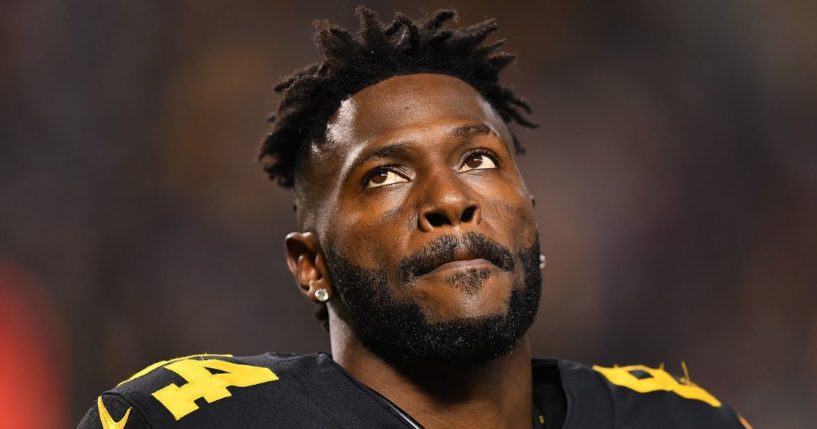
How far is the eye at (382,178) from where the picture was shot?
210cm

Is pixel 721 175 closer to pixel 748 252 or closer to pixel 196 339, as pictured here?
pixel 748 252

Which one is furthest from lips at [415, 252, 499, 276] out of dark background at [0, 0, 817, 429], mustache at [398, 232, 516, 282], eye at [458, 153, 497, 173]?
dark background at [0, 0, 817, 429]

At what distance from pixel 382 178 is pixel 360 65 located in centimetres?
33

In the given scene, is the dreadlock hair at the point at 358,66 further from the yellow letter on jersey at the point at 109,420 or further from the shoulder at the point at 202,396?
the yellow letter on jersey at the point at 109,420

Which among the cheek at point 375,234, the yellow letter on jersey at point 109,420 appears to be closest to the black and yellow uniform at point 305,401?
the yellow letter on jersey at point 109,420

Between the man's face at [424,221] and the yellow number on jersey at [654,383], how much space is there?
1.51ft

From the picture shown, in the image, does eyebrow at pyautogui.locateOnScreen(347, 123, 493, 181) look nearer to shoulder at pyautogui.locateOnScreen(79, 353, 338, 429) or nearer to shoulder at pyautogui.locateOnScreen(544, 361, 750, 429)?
shoulder at pyautogui.locateOnScreen(79, 353, 338, 429)

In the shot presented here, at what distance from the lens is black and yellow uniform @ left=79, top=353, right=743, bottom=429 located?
1934 millimetres

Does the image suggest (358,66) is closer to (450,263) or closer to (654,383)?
(450,263)

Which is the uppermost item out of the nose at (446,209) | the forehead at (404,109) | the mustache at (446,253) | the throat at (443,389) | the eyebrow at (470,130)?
the forehead at (404,109)

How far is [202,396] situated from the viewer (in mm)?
1966

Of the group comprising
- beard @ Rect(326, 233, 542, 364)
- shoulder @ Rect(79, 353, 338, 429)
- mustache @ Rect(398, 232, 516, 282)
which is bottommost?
shoulder @ Rect(79, 353, 338, 429)

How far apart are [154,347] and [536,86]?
2.14 meters

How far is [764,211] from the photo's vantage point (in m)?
→ 4.73
